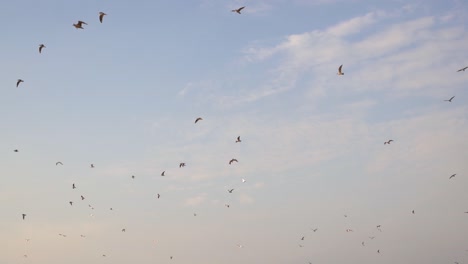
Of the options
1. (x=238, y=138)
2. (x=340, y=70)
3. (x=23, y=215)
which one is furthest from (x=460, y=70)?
(x=23, y=215)

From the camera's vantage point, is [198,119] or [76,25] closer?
[76,25]

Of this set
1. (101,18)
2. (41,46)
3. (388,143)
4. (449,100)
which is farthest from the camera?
(388,143)

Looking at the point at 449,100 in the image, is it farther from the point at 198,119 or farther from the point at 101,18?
the point at 101,18

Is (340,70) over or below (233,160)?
over

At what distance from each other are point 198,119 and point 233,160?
20.9 feet

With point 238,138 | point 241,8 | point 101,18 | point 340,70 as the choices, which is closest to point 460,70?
point 340,70

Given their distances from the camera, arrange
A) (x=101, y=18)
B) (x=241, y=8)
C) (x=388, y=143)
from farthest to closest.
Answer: (x=388, y=143) → (x=241, y=8) → (x=101, y=18)

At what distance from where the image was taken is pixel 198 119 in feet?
162

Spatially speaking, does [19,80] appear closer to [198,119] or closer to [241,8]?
[198,119]

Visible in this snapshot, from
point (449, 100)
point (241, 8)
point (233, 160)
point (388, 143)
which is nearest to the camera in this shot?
point (241, 8)

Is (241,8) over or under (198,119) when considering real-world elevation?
over

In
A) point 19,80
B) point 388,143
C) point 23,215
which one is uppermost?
point 19,80

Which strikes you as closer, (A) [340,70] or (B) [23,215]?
(A) [340,70]

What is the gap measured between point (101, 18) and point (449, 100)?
3175 cm
